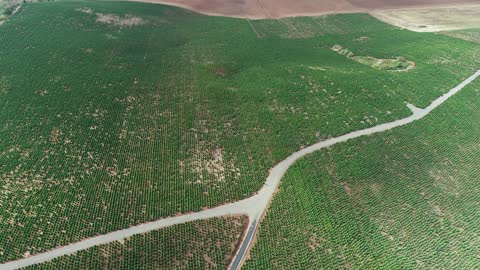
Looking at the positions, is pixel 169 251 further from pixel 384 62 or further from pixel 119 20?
pixel 119 20

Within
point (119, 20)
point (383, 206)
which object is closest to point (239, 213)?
point (383, 206)

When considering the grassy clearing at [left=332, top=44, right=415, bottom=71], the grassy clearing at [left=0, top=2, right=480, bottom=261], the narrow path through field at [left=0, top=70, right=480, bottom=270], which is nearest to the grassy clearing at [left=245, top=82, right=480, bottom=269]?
the narrow path through field at [left=0, top=70, right=480, bottom=270]

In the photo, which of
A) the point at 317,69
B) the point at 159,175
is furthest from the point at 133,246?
the point at 317,69

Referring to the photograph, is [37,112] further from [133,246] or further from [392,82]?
[392,82]

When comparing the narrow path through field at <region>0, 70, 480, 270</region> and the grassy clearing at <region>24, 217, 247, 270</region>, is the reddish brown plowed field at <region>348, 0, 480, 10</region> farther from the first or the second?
the grassy clearing at <region>24, 217, 247, 270</region>

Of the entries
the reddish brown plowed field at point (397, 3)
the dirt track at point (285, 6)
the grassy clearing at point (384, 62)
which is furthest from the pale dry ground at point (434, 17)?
the grassy clearing at point (384, 62)

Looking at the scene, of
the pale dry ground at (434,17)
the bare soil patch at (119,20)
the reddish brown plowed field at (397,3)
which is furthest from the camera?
the reddish brown plowed field at (397,3)

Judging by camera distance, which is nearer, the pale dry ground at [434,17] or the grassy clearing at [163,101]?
the grassy clearing at [163,101]

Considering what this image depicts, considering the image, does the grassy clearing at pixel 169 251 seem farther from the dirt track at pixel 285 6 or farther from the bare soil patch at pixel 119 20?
the dirt track at pixel 285 6
